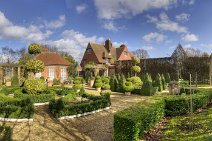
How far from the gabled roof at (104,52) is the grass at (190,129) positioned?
3021 centimetres

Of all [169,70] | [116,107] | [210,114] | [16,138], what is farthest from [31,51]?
[169,70]

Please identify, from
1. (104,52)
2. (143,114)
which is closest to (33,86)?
(143,114)

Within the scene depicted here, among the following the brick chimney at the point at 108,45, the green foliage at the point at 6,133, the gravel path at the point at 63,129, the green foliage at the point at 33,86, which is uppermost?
the brick chimney at the point at 108,45

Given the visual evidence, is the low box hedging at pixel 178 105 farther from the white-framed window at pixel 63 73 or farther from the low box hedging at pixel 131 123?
the white-framed window at pixel 63 73

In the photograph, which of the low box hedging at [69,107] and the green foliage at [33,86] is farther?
the green foliage at [33,86]

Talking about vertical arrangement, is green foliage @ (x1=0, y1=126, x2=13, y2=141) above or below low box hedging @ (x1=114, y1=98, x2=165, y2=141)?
below

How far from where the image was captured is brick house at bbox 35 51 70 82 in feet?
111

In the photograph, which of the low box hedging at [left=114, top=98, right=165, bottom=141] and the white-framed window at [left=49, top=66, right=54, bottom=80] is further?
the white-framed window at [left=49, top=66, right=54, bottom=80]

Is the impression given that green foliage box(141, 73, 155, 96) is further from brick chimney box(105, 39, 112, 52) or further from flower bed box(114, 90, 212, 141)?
brick chimney box(105, 39, 112, 52)

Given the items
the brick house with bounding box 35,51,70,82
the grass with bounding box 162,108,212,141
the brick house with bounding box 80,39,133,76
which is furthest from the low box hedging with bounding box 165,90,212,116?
the brick house with bounding box 80,39,133,76

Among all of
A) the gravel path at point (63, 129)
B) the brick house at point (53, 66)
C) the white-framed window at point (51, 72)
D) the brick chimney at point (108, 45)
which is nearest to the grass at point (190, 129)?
the gravel path at point (63, 129)

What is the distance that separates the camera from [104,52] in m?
41.6

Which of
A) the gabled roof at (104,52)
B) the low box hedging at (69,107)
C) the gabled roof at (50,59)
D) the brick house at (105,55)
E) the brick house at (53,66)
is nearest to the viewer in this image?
the low box hedging at (69,107)

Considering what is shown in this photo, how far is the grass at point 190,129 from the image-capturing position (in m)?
8.05
